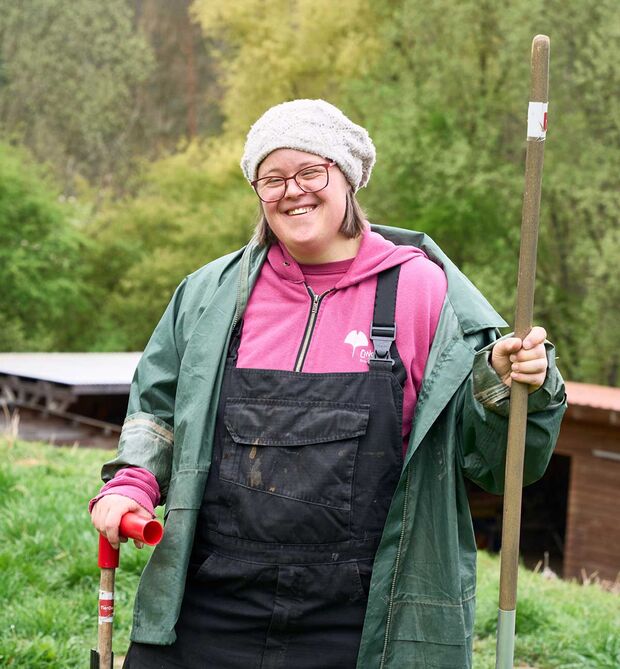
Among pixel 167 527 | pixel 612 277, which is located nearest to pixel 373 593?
pixel 167 527

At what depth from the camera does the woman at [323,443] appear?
2.15 m

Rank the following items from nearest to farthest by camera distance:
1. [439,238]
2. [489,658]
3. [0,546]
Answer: [489,658], [0,546], [439,238]

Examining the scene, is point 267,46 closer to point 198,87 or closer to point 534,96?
point 198,87

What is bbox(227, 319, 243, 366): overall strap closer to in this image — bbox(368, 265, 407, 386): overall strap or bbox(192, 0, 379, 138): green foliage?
bbox(368, 265, 407, 386): overall strap

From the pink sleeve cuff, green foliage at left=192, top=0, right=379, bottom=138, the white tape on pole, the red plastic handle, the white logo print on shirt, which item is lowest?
the red plastic handle

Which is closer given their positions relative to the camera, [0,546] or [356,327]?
[356,327]

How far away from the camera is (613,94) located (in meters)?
21.0

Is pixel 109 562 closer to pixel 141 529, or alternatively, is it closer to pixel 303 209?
pixel 141 529

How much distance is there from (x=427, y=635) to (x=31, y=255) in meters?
24.5

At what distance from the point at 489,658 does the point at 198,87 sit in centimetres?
3712

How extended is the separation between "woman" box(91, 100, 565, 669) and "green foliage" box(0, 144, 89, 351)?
77.2ft

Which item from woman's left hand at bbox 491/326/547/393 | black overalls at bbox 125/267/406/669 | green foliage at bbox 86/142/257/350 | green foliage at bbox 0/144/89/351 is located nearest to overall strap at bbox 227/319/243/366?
black overalls at bbox 125/267/406/669

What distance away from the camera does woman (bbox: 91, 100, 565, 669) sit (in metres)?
2.15

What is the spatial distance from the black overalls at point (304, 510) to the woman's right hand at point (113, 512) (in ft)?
0.56
